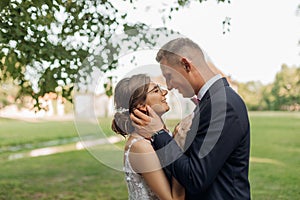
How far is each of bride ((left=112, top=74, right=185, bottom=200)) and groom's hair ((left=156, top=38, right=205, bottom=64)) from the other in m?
0.15

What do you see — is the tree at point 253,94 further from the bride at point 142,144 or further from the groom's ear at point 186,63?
the groom's ear at point 186,63

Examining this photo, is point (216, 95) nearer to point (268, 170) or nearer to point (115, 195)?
point (115, 195)

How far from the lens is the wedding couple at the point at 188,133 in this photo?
6.37 feet

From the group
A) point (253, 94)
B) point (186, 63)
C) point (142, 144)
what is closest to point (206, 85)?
point (186, 63)

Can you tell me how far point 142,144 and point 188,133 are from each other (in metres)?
0.24

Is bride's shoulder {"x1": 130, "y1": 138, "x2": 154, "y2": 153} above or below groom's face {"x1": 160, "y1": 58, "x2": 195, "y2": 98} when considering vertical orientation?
below

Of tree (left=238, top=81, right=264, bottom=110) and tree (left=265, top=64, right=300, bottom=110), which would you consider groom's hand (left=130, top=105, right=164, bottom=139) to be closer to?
tree (left=265, top=64, right=300, bottom=110)

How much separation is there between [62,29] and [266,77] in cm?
3061

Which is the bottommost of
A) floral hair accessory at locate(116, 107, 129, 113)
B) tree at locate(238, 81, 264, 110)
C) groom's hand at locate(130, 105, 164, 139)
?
tree at locate(238, 81, 264, 110)

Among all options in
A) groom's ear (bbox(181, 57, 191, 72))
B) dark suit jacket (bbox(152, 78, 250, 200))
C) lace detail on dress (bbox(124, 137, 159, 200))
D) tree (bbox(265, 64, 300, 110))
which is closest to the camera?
dark suit jacket (bbox(152, 78, 250, 200))

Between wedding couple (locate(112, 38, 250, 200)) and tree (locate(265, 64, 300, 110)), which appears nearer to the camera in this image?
wedding couple (locate(112, 38, 250, 200))

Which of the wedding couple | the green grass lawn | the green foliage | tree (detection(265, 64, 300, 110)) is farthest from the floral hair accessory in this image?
the green foliage

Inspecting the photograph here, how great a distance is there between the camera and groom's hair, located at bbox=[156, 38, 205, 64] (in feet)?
6.72

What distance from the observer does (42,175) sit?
496 inches
